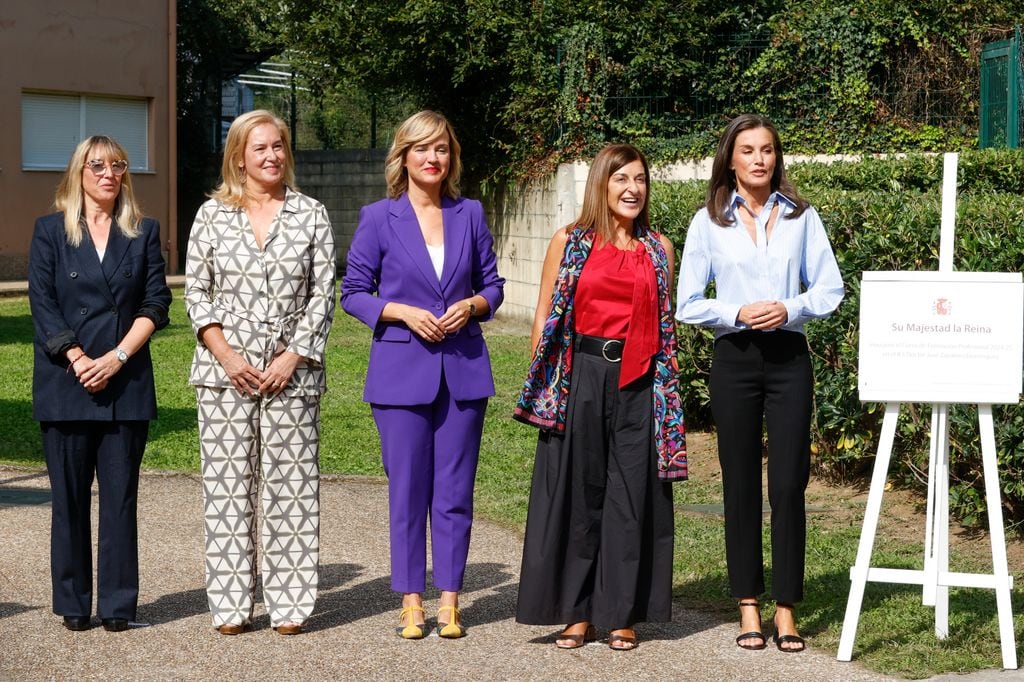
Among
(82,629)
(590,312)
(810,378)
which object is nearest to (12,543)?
(82,629)

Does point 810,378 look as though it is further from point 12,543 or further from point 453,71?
point 453,71

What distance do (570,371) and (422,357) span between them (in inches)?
23.9

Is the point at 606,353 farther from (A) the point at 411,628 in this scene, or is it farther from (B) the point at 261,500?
(B) the point at 261,500

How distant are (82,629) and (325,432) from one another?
5.34m

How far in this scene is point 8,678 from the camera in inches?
201

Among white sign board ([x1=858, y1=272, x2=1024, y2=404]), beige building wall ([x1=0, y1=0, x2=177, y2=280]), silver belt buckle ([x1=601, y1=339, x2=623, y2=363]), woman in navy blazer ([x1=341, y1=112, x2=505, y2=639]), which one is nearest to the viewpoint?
white sign board ([x1=858, y1=272, x2=1024, y2=404])

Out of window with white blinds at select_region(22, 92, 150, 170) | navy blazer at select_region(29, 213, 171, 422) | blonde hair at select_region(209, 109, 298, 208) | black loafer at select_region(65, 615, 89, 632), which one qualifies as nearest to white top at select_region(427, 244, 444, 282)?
blonde hair at select_region(209, 109, 298, 208)

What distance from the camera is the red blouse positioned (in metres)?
5.62

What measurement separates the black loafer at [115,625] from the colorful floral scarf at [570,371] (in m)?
1.80

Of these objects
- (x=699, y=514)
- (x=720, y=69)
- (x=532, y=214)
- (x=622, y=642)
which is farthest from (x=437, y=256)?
(x=720, y=69)

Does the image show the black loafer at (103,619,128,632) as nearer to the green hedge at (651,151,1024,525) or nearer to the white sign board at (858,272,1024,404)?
the white sign board at (858,272,1024,404)

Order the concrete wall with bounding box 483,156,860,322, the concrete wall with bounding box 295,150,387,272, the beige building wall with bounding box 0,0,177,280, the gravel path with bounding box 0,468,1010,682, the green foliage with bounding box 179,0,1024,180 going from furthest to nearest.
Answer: the concrete wall with bounding box 295,150,387,272 < the beige building wall with bounding box 0,0,177,280 < the green foliage with bounding box 179,0,1024,180 < the concrete wall with bounding box 483,156,860,322 < the gravel path with bounding box 0,468,1010,682

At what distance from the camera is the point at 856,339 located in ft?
26.4

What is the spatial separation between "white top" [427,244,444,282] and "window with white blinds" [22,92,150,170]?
68.7 feet
